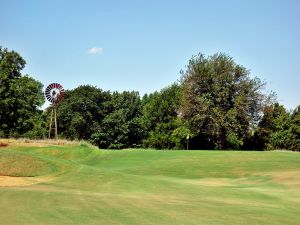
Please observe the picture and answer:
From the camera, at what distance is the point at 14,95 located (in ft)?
204

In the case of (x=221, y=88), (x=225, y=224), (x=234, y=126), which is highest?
(x=221, y=88)

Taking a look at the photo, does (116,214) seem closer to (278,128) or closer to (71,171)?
(71,171)

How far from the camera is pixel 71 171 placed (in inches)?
885

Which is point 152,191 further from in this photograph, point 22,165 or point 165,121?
point 165,121

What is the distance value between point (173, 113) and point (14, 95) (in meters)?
42.3

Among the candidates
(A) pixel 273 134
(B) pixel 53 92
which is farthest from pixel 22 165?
(A) pixel 273 134

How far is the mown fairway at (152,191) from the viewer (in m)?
11.4

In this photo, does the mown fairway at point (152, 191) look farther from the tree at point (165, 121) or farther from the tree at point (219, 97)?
the tree at point (165, 121)

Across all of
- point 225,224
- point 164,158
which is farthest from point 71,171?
point 164,158

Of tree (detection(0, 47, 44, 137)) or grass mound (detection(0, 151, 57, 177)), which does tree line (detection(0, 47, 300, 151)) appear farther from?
grass mound (detection(0, 151, 57, 177))

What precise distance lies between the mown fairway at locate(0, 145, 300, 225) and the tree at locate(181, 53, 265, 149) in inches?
950

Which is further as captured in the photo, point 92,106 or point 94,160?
point 92,106

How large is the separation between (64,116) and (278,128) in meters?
45.1

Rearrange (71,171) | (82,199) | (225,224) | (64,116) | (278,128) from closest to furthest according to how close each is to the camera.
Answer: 1. (225,224)
2. (82,199)
3. (71,171)
4. (278,128)
5. (64,116)
